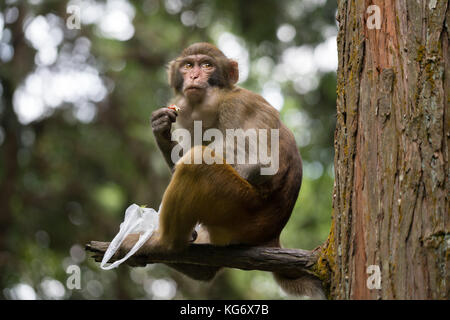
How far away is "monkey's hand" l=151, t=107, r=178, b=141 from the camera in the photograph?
4.66 meters

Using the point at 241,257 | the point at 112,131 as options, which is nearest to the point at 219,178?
the point at 241,257

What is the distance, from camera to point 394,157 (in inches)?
128

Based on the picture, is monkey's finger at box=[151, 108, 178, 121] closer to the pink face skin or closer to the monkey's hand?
the monkey's hand

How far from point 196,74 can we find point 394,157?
2454mm

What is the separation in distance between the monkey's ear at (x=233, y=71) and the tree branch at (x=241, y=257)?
188cm

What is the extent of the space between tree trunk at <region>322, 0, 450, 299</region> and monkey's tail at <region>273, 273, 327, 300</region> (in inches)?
9.3

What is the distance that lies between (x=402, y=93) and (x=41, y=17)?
26.8ft

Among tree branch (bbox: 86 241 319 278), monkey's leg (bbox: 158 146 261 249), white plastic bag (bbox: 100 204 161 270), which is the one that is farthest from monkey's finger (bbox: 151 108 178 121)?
tree branch (bbox: 86 241 319 278)

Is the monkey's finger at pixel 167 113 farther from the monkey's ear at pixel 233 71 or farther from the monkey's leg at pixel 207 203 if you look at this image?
the monkey's ear at pixel 233 71

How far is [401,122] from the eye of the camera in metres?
3.28

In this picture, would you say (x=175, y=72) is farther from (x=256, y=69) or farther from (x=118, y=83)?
(x=256, y=69)

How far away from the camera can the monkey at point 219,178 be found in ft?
13.5
